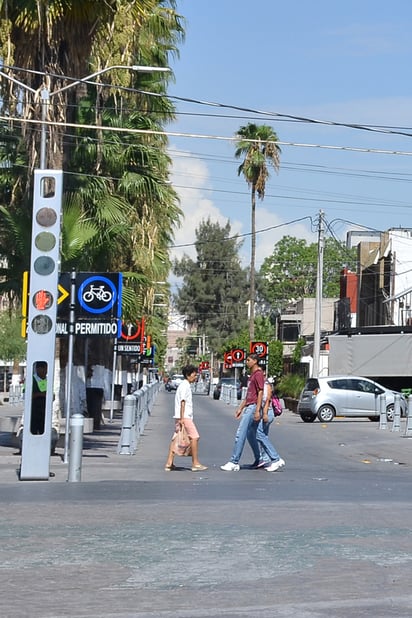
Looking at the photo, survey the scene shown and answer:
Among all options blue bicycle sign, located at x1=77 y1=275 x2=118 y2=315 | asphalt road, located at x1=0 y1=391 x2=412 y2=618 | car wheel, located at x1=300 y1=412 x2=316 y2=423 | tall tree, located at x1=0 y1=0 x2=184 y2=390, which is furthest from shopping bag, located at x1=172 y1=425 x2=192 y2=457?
car wheel, located at x1=300 y1=412 x2=316 y2=423

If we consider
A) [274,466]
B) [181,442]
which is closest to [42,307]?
[181,442]

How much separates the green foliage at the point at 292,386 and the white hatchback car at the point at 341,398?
12.9m

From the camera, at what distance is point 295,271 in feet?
414

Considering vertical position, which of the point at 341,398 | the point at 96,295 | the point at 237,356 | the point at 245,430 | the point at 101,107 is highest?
the point at 101,107

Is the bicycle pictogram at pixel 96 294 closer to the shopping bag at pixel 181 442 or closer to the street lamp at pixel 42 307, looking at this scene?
the shopping bag at pixel 181 442

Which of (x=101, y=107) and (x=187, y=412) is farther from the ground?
(x=101, y=107)

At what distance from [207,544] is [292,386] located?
166ft

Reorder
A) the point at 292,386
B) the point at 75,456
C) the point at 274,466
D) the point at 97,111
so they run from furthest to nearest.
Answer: the point at 292,386 → the point at 97,111 → the point at 274,466 → the point at 75,456

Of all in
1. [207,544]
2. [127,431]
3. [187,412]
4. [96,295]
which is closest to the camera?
[207,544]

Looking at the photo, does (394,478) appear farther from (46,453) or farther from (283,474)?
(46,453)

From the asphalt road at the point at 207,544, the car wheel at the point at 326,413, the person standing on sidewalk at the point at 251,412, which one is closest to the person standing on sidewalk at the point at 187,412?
the asphalt road at the point at 207,544

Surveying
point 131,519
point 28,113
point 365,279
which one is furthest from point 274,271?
point 131,519

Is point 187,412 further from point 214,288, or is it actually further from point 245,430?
point 214,288

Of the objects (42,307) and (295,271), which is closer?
(42,307)
